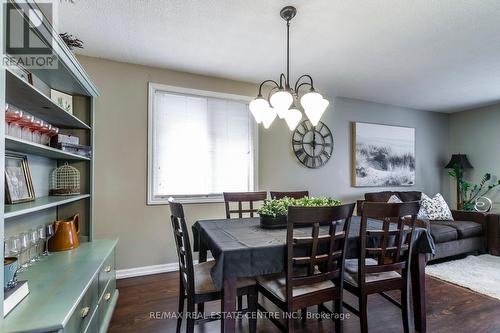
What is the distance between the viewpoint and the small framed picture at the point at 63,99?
208cm

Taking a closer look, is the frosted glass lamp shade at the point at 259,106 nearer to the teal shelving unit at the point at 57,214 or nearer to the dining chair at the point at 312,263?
the dining chair at the point at 312,263

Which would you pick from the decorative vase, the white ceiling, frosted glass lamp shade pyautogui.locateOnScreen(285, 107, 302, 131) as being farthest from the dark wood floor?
the white ceiling

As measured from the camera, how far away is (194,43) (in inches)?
102

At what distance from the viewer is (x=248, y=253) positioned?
1489 mm

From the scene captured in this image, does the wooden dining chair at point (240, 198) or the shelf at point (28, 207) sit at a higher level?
the shelf at point (28, 207)

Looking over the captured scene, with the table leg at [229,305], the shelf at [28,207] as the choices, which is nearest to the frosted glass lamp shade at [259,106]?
the table leg at [229,305]

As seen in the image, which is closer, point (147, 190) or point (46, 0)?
point (46, 0)

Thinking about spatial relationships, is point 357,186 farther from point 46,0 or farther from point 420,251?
point 46,0

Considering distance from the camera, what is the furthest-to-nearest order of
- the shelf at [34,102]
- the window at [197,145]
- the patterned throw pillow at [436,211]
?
the patterned throw pillow at [436,211]
the window at [197,145]
the shelf at [34,102]

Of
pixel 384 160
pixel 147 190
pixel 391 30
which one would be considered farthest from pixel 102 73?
pixel 384 160

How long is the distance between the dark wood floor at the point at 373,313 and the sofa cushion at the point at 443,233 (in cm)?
69

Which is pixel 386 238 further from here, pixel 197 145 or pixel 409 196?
pixel 409 196

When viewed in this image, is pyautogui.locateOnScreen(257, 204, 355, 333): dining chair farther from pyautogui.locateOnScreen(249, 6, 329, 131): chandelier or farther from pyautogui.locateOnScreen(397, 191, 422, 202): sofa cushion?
pyautogui.locateOnScreen(397, 191, 422, 202): sofa cushion

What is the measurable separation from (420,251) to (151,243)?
9.03 feet
